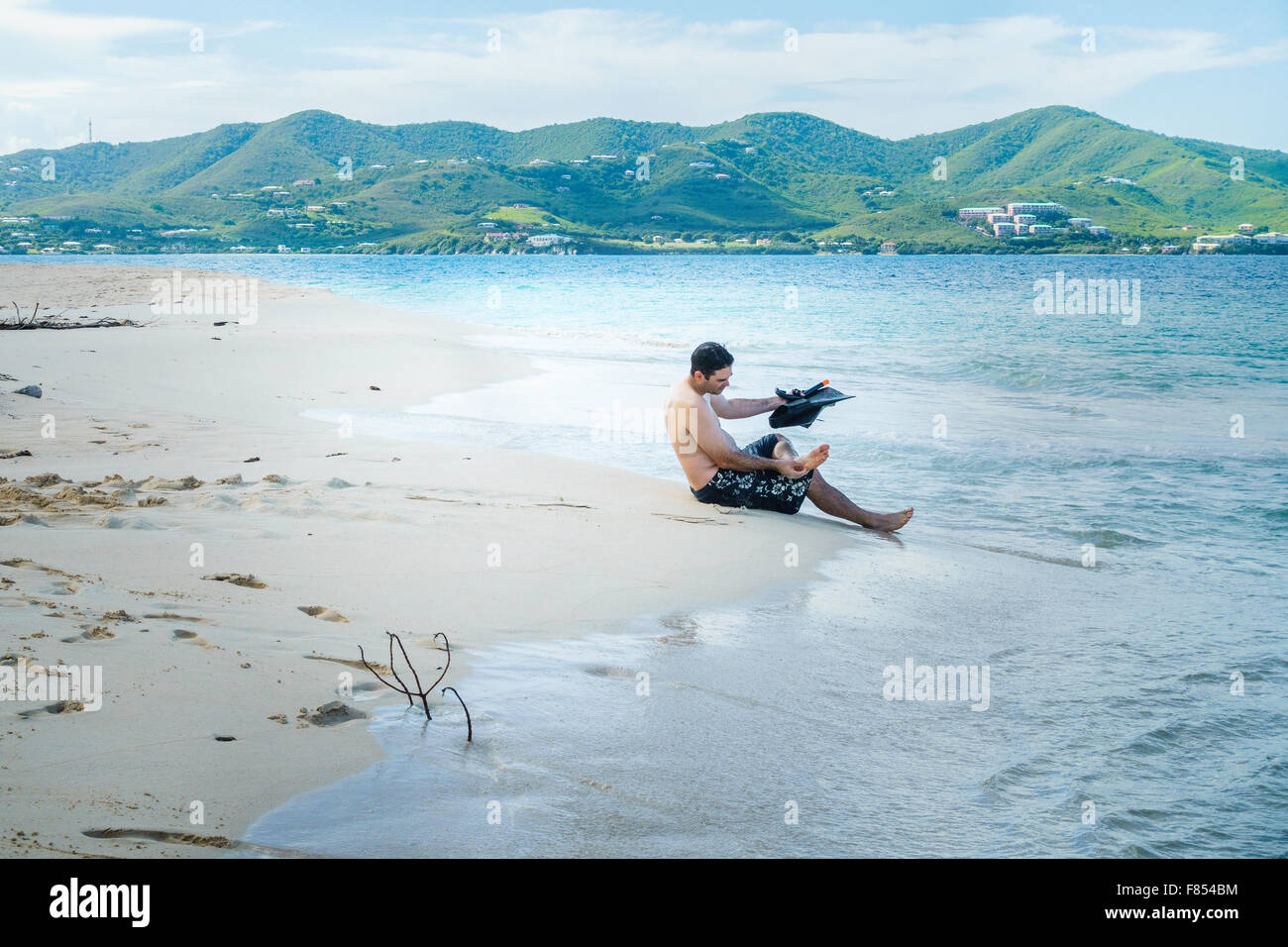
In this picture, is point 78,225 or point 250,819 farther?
point 78,225

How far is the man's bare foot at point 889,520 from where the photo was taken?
281 inches

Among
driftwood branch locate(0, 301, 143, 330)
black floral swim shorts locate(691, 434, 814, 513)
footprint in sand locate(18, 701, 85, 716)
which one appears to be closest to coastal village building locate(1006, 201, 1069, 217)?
driftwood branch locate(0, 301, 143, 330)

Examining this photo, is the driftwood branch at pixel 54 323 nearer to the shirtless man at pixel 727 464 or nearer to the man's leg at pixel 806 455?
the shirtless man at pixel 727 464

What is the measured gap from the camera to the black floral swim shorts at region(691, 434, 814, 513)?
7293mm

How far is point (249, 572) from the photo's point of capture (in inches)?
188

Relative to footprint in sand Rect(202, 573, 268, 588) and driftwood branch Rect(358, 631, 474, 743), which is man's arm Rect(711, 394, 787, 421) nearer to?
footprint in sand Rect(202, 573, 268, 588)

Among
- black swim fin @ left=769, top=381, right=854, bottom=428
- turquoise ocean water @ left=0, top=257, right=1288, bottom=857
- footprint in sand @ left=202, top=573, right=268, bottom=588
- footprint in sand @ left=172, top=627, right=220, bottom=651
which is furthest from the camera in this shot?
black swim fin @ left=769, top=381, right=854, bottom=428

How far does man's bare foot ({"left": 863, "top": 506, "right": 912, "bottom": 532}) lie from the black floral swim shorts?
573 mm

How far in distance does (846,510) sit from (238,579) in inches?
180

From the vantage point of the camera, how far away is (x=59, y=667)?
3.23 m
